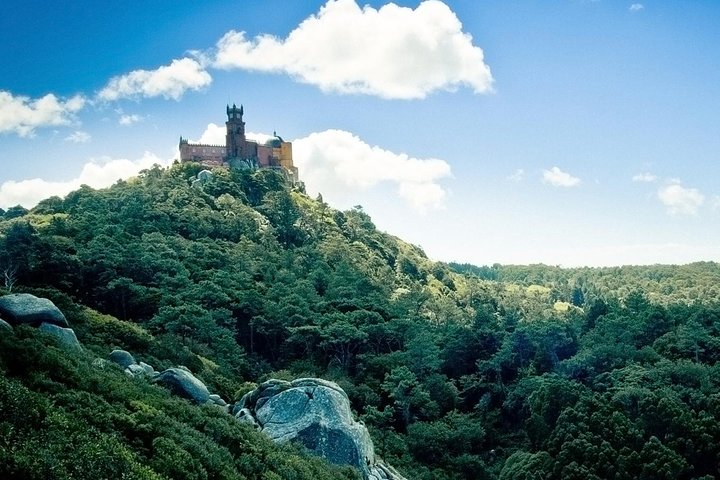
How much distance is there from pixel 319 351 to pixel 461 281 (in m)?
81.0

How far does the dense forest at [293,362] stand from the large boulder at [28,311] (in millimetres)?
3583

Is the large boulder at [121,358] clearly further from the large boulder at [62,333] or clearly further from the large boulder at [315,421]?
the large boulder at [315,421]

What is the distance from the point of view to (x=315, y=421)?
25484mm

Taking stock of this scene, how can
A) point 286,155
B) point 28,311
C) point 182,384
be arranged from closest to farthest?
point 28,311 → point 182,384 → point 286,155

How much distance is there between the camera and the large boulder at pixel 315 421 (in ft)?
82.4

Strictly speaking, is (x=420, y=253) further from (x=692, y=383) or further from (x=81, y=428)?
(x=81, y=428)

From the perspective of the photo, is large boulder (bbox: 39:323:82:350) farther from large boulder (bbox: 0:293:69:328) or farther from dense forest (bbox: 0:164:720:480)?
dense forest (bbox: 0:164:720:480)

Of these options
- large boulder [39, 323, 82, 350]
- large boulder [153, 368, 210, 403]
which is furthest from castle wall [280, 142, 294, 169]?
large boulder [39, 323, 82, 350]

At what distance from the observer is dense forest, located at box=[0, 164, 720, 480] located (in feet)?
51.4

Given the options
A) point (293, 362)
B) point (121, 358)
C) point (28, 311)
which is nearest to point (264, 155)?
point (293, 362)

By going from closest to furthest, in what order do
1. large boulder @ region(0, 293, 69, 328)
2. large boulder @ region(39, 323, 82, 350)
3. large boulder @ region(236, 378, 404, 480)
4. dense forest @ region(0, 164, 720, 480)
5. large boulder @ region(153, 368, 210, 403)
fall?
dense forest @ region(0, 164, 720, 480) → large boulder @ region(0, 293, 69, 328) → large boulder @ region(39, 323, 82, 350) → large boulder @ region(236, 378, 404, 480) → large boulder @ region(153, 368, 210, 403)

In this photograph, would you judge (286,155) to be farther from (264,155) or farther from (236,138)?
(236,138)

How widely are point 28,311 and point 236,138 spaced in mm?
92248

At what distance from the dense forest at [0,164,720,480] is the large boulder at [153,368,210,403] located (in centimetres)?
382
